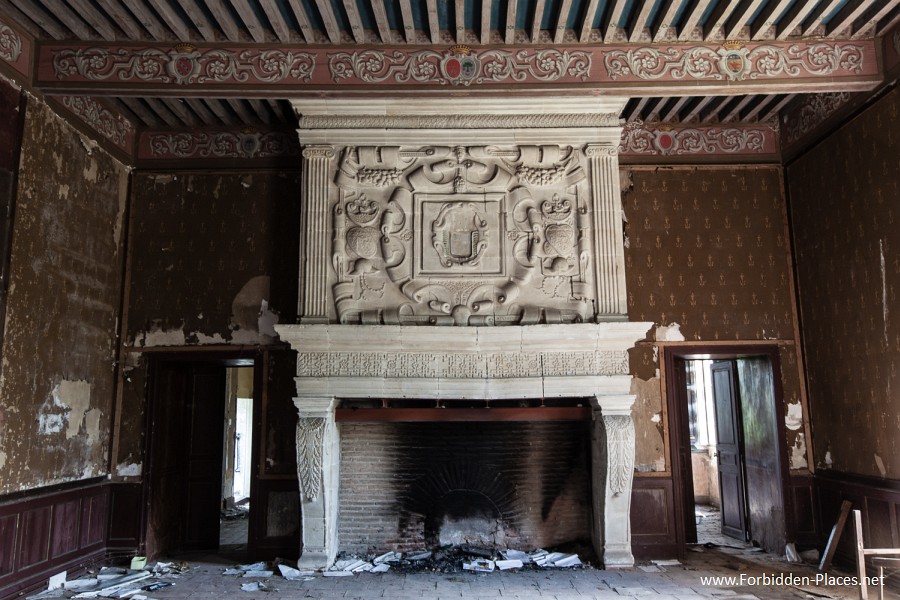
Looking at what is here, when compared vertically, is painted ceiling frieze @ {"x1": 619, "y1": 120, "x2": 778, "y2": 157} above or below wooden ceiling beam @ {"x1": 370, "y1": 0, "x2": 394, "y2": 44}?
below

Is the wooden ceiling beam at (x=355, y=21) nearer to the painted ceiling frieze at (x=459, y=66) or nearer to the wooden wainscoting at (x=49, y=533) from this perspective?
the painted ceiling frieze at (x=459, y=66)

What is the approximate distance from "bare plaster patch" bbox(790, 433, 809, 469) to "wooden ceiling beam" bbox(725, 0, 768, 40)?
3.84 m

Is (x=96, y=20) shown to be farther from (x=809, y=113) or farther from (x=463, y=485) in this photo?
(x=809, y=113)

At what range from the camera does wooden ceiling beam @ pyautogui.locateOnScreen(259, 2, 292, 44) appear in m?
5.09

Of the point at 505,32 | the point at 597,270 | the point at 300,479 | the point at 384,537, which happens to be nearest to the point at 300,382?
the point at 300,479

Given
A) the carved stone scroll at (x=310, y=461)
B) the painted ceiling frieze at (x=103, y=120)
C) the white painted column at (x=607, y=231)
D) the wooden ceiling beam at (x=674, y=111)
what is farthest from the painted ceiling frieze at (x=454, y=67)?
the carved stone scroll at (x=310, y=461)

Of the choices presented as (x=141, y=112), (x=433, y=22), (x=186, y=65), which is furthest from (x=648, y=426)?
(x=141, y=112)

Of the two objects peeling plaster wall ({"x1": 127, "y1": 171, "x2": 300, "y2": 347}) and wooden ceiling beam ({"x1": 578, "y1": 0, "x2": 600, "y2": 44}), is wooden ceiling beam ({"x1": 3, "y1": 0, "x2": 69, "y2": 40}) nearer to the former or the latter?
peeling plaster wall ({"x1": 127, "y1": 171, "x2": 300, "y2": 347})

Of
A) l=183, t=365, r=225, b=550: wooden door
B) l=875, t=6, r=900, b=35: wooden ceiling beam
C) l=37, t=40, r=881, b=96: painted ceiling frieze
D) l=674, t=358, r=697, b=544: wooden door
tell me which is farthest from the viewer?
l=183, t=365, r=225, b=550: wooden door

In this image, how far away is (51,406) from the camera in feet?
18.1

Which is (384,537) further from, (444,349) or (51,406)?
(51,406)

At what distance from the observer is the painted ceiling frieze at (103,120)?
5.91 meters

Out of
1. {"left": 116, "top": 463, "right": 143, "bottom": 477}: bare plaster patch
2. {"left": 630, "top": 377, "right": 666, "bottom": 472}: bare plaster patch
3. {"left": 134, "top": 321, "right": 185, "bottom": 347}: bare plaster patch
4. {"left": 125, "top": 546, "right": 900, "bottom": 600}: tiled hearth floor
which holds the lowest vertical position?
{"left": 125, "top": 546, "right": 900, "bottom": 600}: tiled hearth floor

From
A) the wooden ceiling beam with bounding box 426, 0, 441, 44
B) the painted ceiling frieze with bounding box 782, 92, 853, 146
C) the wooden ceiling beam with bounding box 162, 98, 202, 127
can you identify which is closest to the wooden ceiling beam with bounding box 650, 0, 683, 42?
the painted ceiling frieze with bounding box 782, 92, 853, 146
